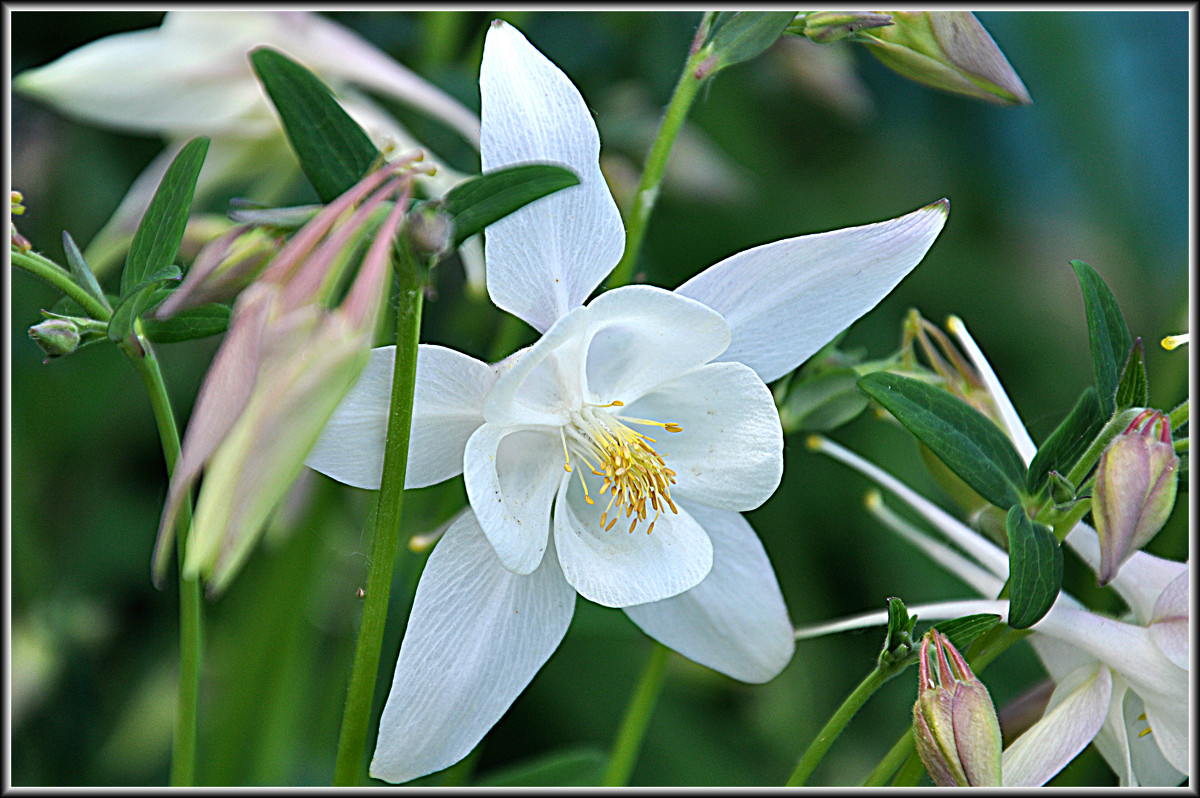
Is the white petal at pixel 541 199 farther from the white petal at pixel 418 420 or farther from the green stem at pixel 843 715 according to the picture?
the green stem at pixel 843 715

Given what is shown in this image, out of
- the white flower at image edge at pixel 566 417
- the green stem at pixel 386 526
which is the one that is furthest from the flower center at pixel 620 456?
the green stem at pixel 386 526

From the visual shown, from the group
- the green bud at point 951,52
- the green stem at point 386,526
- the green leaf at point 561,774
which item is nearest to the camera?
the green stem at point 386,526

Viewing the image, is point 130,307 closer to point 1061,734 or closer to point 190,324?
point 190,324

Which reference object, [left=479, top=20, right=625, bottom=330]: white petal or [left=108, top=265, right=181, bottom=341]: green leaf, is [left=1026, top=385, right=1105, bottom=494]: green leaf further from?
[left=108, top=265, right=181, bottom=341]: green leaf

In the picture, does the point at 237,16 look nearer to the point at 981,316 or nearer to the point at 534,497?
the point at 534,497

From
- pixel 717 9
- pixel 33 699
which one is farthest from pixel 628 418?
pixel 33 699
